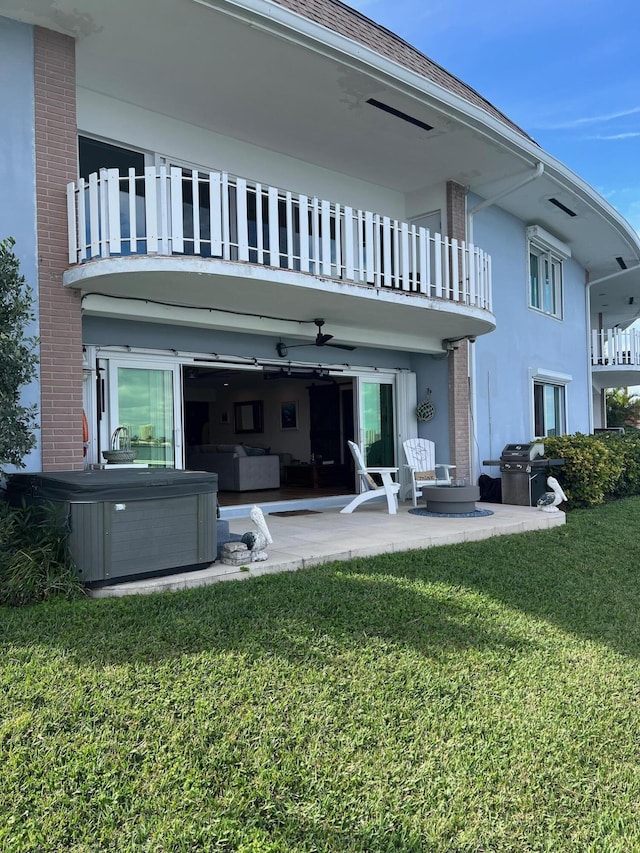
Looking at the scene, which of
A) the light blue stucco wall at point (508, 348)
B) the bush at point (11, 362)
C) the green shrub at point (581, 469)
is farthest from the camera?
the light blue stucco wall at point (508, 348)

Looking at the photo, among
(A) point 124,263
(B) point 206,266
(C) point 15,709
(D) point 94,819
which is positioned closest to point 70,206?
(A) point 124,263

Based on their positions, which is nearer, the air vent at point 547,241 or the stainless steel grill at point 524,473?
the stainless steel grill at point 524,473

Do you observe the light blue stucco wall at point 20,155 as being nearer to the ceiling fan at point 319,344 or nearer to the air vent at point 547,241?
the ceiling fan at point 319,344

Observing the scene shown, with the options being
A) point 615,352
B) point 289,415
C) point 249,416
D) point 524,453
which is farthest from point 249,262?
point 615,352

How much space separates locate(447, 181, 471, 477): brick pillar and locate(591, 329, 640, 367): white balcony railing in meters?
7.23

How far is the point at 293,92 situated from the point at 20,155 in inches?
130

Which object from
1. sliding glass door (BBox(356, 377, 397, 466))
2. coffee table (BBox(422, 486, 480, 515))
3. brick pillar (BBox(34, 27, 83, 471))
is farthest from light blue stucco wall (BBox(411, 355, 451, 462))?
brick pillar (BBox(34, 27, 83, 471))

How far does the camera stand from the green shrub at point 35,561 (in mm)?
4340

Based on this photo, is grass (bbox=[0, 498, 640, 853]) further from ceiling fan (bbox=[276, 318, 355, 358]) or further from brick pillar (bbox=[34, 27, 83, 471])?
ceiling fan (bbox=[276, 318, 355, 358])

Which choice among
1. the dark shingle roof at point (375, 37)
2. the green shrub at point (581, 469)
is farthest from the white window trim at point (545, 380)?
the dark shingle roof at point (375, 37)

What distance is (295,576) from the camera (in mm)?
5289

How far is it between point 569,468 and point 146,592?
789 centimetres

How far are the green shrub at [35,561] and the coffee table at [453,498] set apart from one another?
533cm

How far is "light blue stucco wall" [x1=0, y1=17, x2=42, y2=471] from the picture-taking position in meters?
5.86
